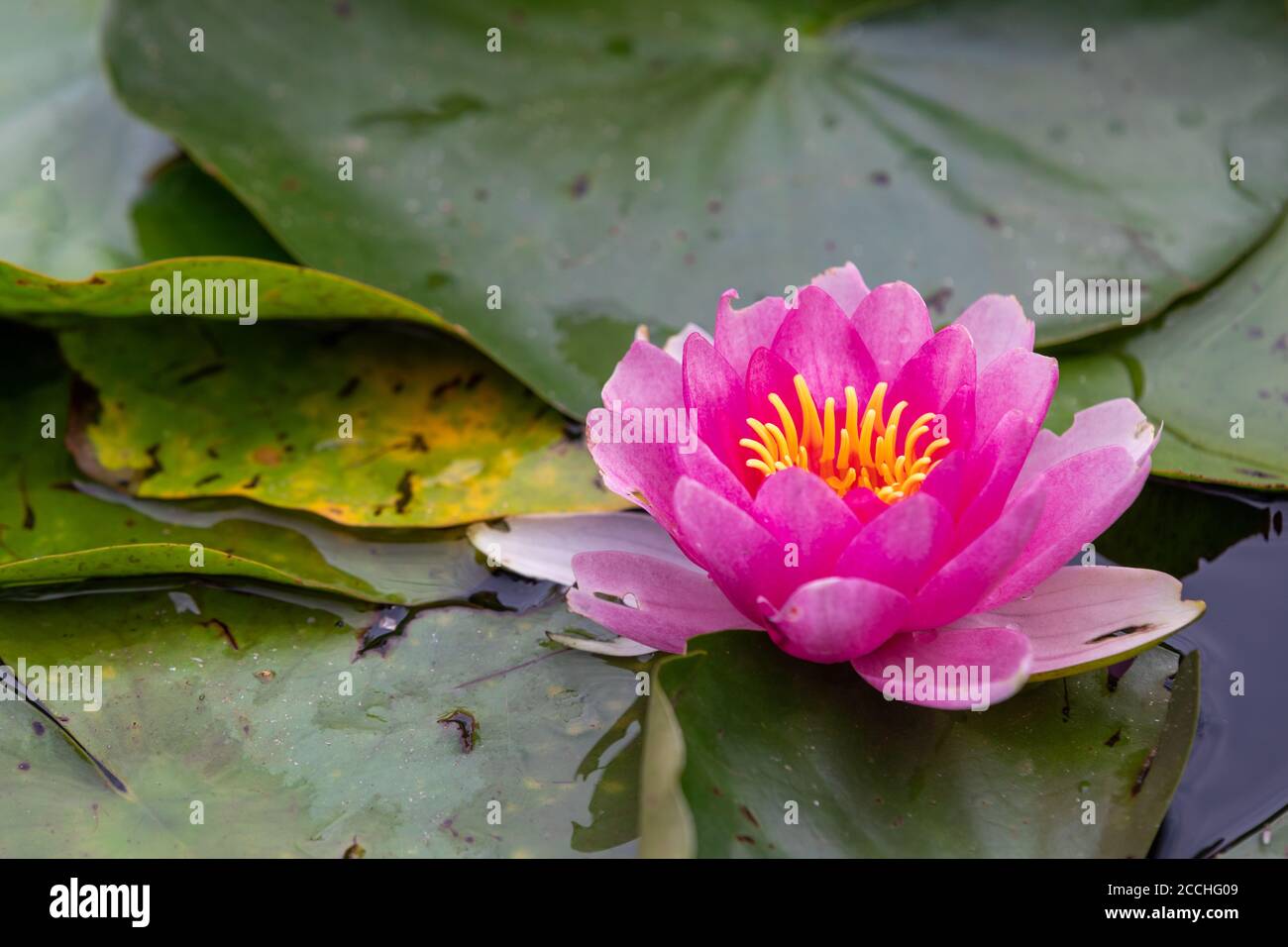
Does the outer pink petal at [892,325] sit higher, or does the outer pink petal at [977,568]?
the outer pink petal at [892,325]

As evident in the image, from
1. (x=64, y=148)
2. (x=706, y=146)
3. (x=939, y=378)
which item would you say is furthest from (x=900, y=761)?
(x=64, y=148)

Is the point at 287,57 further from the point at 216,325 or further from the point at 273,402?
the point at 273,402

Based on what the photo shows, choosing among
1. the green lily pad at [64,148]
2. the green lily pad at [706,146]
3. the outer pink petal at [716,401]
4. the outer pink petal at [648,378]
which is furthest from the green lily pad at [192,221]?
the outer pink petal at [716,401]

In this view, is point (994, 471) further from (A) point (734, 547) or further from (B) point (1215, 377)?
(B) point (1215, 377)

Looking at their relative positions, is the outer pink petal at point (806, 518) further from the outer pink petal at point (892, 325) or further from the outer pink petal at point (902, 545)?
the outer pink petal at point (892, 325)

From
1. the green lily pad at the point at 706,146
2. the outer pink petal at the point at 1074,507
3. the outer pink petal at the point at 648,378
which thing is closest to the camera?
the outer pink petal at the point at 1074,507

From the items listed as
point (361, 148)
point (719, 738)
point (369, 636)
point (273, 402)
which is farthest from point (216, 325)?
point (719, 738)

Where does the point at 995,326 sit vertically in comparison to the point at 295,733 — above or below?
above
